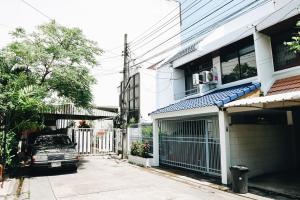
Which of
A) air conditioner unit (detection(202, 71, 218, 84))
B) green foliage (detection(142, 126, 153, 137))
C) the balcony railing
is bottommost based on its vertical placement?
green foliage (detection(142, 126, 153, 137))

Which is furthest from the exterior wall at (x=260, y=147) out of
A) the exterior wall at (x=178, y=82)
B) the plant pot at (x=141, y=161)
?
the exterior wall at (x=178, y=82)

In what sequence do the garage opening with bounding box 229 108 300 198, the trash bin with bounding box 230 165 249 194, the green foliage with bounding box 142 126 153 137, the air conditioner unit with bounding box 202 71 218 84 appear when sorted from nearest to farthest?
the trash bin with bounding box 230 165 249 194 < the garage opening with bounding box 229 108 300 198 < the air conditioner unit with bounding box 202 71 218 84 < the green foliage with bounding box 142 126 153 137

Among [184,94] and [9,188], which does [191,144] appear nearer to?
[184,94]

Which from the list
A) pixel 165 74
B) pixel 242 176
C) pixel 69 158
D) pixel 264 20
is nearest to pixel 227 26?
pixel 264 20

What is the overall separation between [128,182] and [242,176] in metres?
4.22

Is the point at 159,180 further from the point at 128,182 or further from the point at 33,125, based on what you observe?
the point at 33,125

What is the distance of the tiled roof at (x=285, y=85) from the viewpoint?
921 centimetres

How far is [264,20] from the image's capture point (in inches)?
406

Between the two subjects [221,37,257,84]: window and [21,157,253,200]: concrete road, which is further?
[221,37,257,84]: window

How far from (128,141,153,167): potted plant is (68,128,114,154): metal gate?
482 cm

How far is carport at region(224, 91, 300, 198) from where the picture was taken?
8770 millimetres

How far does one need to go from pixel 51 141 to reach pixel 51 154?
4.60ft

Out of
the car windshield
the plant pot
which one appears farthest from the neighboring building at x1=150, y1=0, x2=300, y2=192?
the car windshield

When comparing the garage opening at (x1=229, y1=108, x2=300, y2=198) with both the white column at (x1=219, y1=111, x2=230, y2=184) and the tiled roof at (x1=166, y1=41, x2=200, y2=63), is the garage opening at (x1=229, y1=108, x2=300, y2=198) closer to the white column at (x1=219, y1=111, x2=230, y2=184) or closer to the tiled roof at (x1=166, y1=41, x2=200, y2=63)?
the white column at (x1=219, y1=111, x2=230, y2=184)
